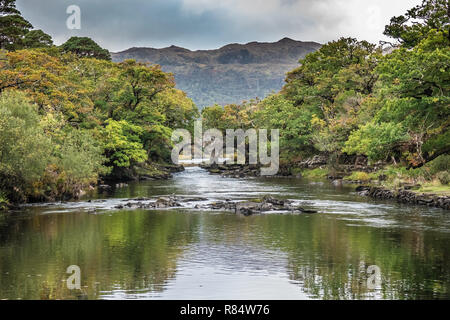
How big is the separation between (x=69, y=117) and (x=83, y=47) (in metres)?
55.1

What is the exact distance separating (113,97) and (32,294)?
61.0 metres

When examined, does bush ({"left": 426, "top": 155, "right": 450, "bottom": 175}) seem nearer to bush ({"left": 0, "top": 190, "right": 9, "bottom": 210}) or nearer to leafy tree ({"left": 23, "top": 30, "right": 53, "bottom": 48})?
bush ({"left": 0, "top": 190, "right": 9, "bottom": 210})

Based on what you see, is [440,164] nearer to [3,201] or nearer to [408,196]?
[408,196]

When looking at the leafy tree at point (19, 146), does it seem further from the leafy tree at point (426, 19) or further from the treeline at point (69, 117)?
the leafy tree at point (426, 19)

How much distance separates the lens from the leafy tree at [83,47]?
111 meters

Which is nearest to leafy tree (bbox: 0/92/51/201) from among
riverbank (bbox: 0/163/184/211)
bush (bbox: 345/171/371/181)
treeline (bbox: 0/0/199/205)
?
treeline (bbox: 0/0/199/205)

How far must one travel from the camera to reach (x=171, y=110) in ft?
286

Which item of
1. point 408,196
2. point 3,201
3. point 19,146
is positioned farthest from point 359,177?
point 3,201

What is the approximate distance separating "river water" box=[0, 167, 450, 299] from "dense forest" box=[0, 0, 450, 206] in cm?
704

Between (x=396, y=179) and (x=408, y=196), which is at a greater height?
(x=396, y=179)

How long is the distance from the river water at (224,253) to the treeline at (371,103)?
29.6 feet
